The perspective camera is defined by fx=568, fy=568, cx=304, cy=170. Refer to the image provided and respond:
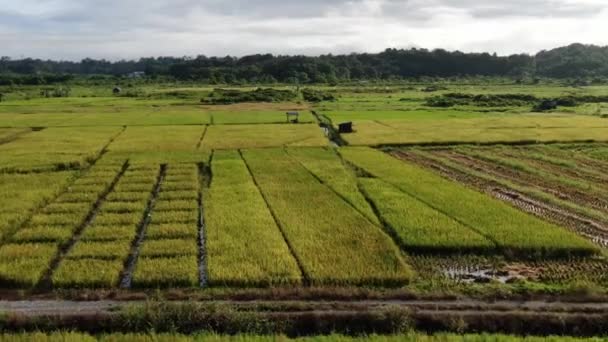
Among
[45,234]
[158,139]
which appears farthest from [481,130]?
[45,234]

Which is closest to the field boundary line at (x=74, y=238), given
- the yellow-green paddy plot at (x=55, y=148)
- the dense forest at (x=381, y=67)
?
the yellow-green paddy plot at (x=55, y=148)

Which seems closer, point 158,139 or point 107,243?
point 107,243

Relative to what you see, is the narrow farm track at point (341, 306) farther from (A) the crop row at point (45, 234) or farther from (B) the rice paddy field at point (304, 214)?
(A) the crop row at point (45, 234)

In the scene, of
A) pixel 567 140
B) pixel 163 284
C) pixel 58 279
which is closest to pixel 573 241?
pixel 163 284

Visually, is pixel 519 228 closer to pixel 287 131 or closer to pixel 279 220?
pixel 279 220

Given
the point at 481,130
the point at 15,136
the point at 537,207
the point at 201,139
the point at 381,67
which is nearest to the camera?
the point at 537,207

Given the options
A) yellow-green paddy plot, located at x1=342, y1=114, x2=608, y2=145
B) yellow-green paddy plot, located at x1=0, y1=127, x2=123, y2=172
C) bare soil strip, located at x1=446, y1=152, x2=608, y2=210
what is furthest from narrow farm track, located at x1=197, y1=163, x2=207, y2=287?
yellow-green paddy plot, located at x1=342, y1=114, x2=608, y2=145

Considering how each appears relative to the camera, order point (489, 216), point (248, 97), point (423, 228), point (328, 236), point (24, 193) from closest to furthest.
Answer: point (328, 236), point (423, 228), point (489, 216), point (24, 193), point (248, 97)

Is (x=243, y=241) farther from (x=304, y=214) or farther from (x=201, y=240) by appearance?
(x=304, y=214)
